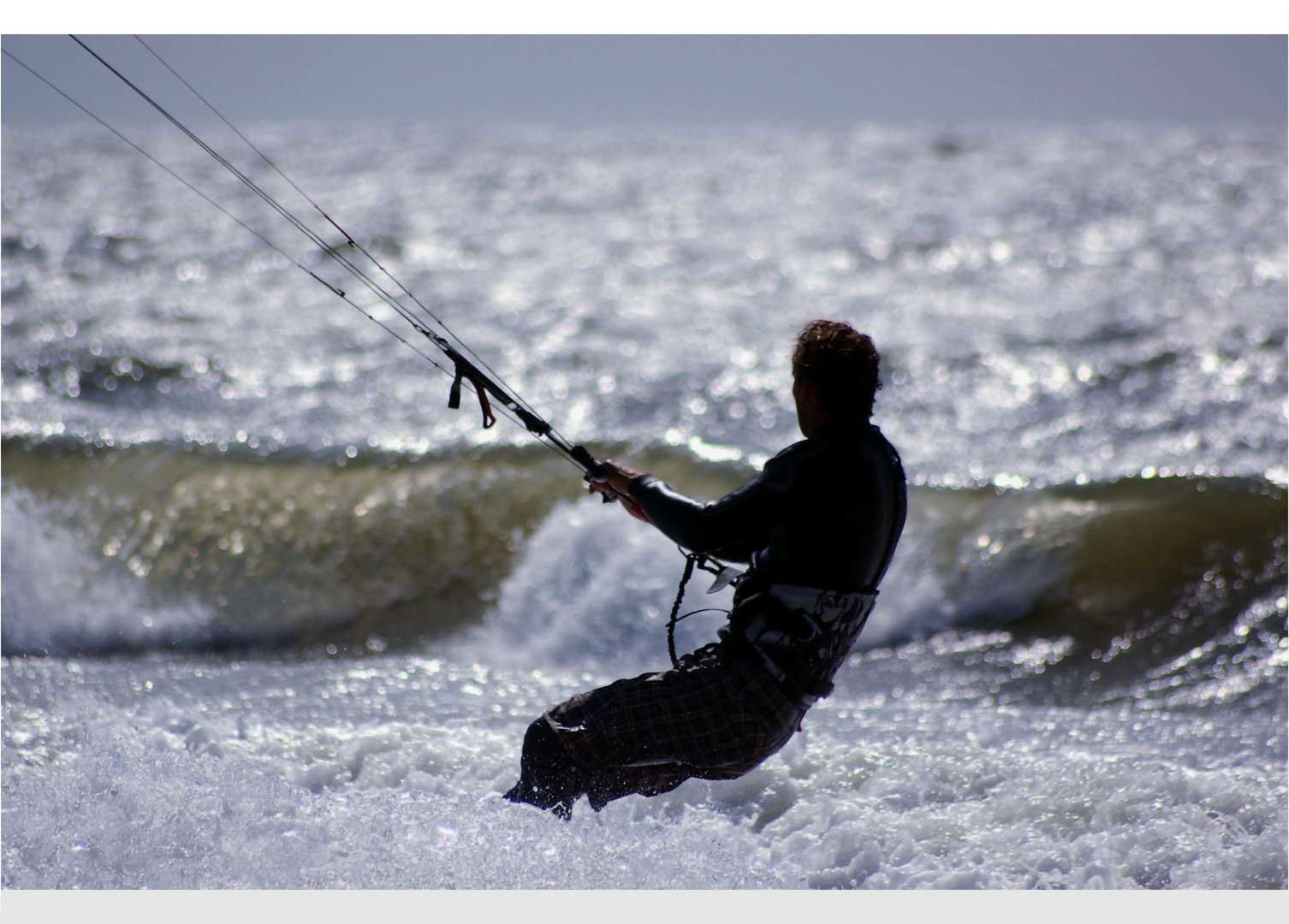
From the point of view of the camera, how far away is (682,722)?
296 centimetres

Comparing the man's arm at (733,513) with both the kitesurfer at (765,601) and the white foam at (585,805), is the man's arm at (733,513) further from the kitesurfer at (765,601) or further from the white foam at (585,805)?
the white foam at (585,805)

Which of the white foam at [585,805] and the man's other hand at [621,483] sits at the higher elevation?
the man's other hand at [621,483]

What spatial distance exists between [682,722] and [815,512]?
712mm

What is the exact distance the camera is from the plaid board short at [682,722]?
2.94m

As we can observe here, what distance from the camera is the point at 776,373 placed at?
1091 centimetres

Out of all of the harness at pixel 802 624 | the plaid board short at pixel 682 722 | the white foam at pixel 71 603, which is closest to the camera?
the harness at pixel 802 624

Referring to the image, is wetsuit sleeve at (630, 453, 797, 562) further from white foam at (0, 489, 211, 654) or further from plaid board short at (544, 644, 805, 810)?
white foam at (0, 489, 211, 654)

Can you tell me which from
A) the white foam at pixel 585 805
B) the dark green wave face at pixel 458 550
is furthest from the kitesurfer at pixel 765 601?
the dark green wave face at pixel 458 550

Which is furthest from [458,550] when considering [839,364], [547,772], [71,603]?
[839,364]

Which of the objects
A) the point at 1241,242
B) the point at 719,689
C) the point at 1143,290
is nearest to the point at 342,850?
the point at 719,689

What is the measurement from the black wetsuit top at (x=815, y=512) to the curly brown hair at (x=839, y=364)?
0.06 m

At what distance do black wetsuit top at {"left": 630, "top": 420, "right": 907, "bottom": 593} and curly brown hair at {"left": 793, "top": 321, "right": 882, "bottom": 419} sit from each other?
0.06 m

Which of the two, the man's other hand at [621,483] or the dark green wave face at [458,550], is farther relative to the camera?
the dark green wave face at [458,550]

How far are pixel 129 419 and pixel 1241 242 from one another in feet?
51.8
